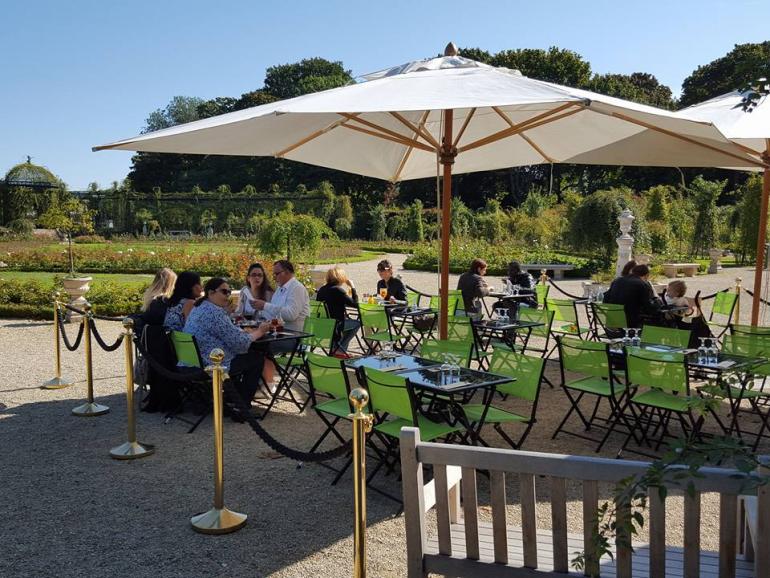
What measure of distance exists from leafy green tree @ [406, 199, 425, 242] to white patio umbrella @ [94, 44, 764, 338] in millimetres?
26731

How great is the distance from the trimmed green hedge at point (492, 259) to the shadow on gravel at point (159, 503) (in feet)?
55.2

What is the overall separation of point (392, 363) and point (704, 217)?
85.9 feet

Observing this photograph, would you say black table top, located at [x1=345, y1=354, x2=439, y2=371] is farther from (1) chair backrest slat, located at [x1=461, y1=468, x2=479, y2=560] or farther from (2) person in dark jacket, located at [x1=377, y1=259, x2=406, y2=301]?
(2) person in dark jacket, located at [x1=377, y1=259, x2=406, y2=301]

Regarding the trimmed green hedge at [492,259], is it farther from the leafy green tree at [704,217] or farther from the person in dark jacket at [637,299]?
the person in dark jacket at [637,299]

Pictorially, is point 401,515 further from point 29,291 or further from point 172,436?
point 29,291

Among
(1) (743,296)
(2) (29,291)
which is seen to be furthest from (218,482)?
(1) (743,296)

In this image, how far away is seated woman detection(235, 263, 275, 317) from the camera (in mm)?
7539

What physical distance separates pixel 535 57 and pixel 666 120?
4570 centimetres

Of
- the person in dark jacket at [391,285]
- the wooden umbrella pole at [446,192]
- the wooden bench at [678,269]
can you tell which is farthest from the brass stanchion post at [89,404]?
the wooden bench at [678,269]

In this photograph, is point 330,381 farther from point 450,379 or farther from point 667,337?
point 667,337

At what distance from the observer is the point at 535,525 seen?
279 cm

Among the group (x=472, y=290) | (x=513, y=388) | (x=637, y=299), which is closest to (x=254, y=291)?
(x=472, y=290)

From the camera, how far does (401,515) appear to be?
4.37 m

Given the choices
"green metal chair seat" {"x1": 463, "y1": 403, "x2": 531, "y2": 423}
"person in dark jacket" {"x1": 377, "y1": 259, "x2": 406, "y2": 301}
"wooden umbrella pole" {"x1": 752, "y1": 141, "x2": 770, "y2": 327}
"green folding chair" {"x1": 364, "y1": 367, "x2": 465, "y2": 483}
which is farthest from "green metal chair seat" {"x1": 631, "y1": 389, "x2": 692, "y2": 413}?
"person in dark jacket" {"x1": 377, "y1": 259, "x2": 406, "y2": 301}
